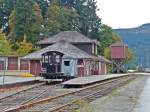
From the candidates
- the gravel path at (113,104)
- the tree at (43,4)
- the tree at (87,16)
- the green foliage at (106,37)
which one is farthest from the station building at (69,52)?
the gravel path at (113,104)

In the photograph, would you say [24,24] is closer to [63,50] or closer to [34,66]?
[34,66]

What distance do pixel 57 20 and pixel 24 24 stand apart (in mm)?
12356

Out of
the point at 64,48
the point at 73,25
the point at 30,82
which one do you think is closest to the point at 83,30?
the point at 73,25

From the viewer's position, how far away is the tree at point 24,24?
322 ft

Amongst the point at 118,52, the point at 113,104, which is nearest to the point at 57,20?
the point at 118,52

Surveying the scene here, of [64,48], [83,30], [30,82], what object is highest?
[83,30]

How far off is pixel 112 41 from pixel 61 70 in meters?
83.3

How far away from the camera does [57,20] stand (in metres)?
109

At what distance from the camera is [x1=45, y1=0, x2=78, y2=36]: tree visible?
105m

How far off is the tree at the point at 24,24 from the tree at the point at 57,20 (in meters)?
3.39

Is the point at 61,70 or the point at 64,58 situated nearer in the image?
the point at 61,70

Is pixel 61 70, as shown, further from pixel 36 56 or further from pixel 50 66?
pixel 36 56

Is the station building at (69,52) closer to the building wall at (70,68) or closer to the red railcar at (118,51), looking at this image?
the building wall at (70,68)

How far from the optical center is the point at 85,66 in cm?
7156
